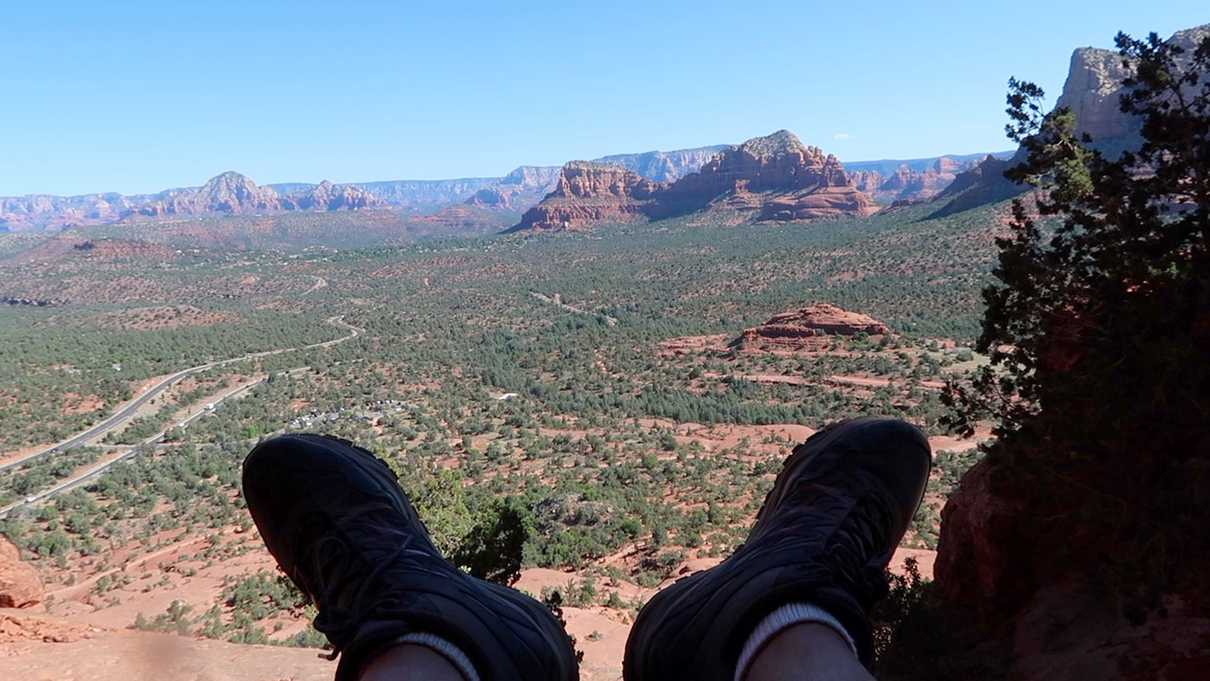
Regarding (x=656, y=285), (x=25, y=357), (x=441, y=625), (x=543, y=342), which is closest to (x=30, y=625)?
(x=441, y=625)

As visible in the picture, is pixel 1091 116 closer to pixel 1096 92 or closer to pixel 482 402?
pixel 1096 92

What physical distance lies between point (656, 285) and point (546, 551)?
54.2 meters

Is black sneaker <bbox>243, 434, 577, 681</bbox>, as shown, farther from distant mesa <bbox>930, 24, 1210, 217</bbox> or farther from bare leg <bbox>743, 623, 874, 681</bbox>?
distant mesa <bbox>930, 24, 1210, 217</bbox>

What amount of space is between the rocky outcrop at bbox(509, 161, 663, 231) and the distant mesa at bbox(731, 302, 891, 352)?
93.8m

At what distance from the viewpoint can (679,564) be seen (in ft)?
44.0

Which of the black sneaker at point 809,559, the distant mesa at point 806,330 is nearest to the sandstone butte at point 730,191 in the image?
the distant mesa at point 806,330

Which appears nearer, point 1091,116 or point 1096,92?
point 1091,116

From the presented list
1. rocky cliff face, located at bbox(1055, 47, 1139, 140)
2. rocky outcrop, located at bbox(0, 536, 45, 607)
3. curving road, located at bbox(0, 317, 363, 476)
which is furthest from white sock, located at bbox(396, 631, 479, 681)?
rocky cliff face, located at bbox(1055, 47, 1139, 140)

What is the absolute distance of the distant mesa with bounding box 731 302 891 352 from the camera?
125 feet

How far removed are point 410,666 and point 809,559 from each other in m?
1.22

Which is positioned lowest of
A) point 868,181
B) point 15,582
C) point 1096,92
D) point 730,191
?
point 15,582

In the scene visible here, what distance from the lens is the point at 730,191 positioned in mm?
129750

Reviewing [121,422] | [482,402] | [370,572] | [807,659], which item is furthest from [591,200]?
[807,659]

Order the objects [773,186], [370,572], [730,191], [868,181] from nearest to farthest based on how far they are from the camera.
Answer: [370,572]
[773,186]
[730,191]
[868,181]
